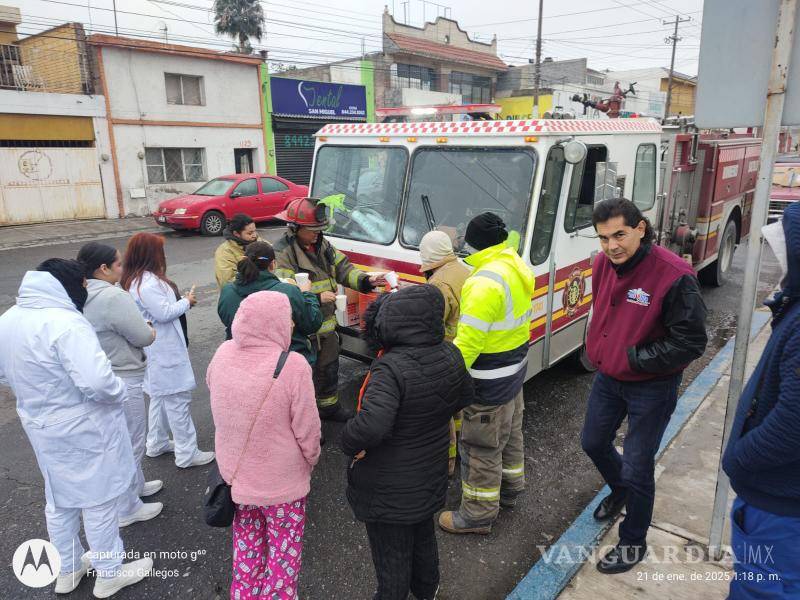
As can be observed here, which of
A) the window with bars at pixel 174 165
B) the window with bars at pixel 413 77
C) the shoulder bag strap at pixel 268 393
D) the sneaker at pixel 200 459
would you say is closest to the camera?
the shoulder bag strap at pixel 268 393

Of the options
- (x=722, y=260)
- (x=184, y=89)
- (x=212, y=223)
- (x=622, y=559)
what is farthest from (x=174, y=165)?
(x=622, y=559)

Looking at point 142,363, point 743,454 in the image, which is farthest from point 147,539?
point 743,454

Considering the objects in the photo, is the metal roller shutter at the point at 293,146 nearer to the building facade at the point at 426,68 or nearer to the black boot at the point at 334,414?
the building facade at the point at 426,68

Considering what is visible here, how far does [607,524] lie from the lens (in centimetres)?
331

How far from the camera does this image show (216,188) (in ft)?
50.0

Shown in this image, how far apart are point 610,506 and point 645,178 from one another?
3689mm

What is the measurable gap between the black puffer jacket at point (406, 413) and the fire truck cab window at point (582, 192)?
8.06 ft

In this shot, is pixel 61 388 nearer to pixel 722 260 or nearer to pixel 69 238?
pixel 722 260

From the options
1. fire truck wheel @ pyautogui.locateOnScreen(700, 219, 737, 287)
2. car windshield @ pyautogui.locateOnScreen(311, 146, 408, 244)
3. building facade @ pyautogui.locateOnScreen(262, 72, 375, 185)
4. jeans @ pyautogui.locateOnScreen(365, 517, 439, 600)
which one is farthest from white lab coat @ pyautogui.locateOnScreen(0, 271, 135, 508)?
building facade @ pyautogui.locateOnScreen(262, 72, 375, 185)

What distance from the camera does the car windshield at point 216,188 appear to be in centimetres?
1504

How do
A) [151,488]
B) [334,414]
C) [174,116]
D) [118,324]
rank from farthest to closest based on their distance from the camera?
1. [174,116]
2. [334,414]
3. [151,488]
4. [118,324]

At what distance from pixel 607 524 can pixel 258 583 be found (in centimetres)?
203

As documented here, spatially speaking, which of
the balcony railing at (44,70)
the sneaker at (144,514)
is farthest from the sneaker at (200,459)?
the balcony railing at (44,70)

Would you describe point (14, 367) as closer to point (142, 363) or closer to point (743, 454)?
point (142, 363)
